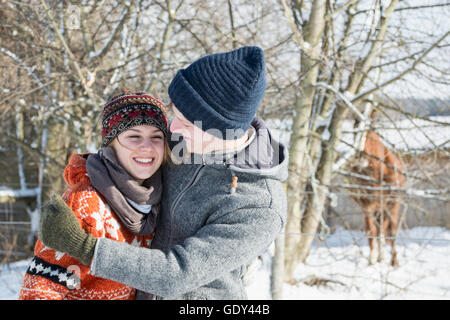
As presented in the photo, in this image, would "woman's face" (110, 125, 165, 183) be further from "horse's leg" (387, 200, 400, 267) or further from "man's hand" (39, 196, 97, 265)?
"horse's leg" (387, 200, 400, 267)

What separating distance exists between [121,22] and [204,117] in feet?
13.5

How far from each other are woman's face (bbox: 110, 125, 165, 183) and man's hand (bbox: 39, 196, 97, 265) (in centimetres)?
36

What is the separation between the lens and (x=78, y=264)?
132 centimetres

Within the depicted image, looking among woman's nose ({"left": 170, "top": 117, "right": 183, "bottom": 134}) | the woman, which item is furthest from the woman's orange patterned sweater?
woman's nose ({"left": 170, "top": 117, "right": 183, "bottom": 134})

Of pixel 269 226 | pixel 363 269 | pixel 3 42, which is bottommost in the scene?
pixel 363 269

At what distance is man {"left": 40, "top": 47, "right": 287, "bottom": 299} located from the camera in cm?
114

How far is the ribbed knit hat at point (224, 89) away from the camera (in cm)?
126

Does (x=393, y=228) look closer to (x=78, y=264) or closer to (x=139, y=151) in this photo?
(x=139, y=151)

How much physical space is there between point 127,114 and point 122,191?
318mm

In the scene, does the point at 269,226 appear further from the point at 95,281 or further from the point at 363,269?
the point at 363,269

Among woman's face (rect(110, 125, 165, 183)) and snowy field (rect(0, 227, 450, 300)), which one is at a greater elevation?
woman's face (rect(110, 125, 165, 183))

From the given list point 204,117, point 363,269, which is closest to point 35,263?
point 204,117

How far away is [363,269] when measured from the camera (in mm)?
5480

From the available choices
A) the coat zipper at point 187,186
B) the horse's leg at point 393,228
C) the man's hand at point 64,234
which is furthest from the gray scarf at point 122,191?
the horse's leg at point 393,228
